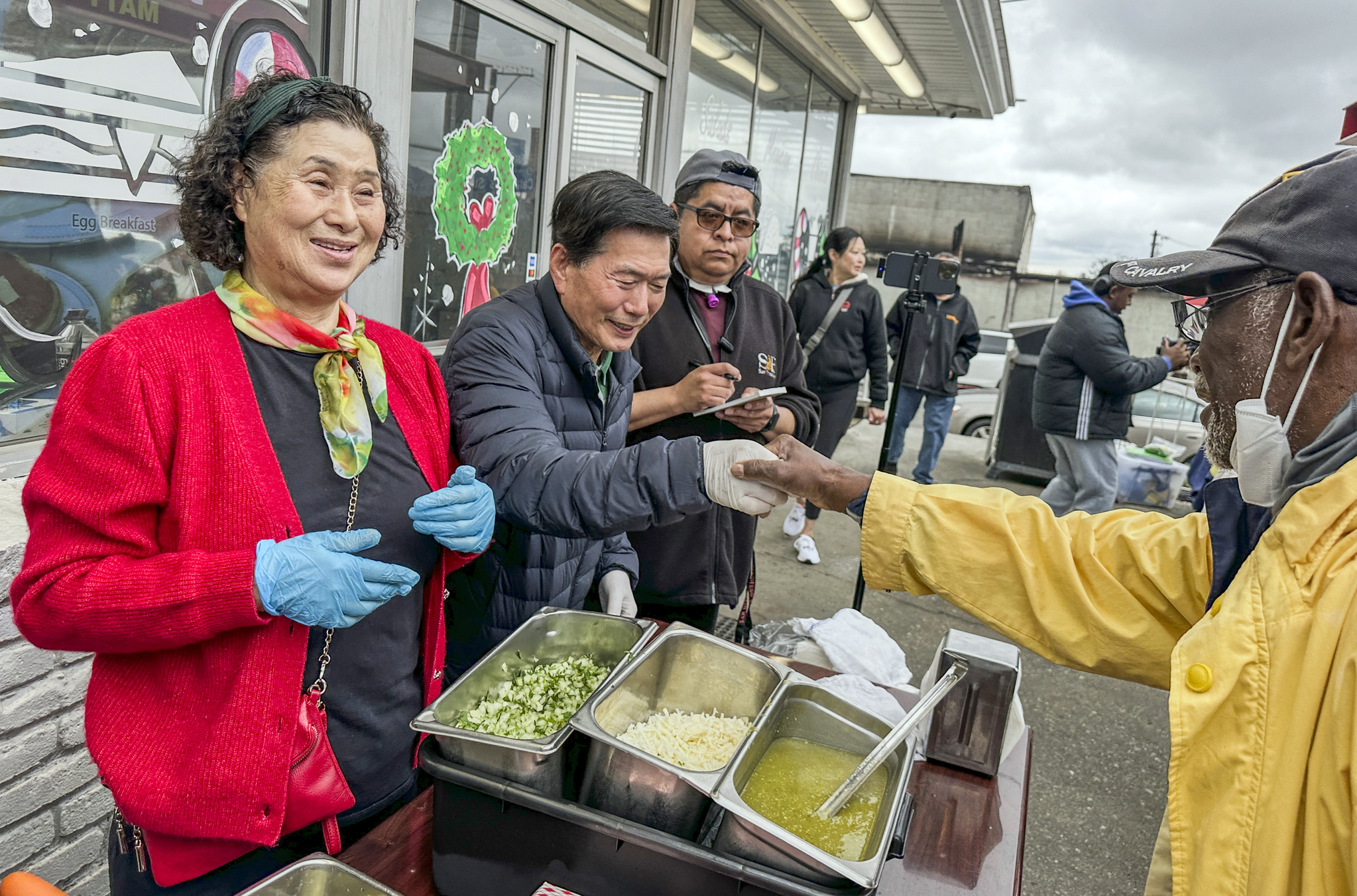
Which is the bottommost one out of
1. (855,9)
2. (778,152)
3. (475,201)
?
(475,201)

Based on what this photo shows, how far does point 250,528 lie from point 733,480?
3.00 ft

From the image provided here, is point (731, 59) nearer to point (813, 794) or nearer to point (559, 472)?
point (559, 472)

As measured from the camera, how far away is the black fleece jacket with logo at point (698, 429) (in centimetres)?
267

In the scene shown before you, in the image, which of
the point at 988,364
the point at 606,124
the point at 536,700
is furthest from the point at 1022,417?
the point at 536,700

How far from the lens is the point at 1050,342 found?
5.51 m

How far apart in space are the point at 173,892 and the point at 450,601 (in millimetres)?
769

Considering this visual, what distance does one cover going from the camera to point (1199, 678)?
1.15 metres

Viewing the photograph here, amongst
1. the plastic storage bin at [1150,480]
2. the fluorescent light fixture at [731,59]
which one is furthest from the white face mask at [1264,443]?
the plastic storage bin at [1150,480]

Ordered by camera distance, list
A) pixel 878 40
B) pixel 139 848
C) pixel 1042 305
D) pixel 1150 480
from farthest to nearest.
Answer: pixel 1042 305 → pixel 878 40 → pixel 1150 480 → pixel 139 848

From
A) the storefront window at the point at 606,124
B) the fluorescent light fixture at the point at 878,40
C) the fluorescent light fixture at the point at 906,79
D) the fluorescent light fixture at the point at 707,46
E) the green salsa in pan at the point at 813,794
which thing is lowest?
the green salsa in pan at the point at 813,794

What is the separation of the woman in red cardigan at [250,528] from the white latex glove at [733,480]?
A: 1.51ft

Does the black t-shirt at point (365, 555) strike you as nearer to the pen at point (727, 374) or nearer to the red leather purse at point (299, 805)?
the red leather purse at point (299, 805)

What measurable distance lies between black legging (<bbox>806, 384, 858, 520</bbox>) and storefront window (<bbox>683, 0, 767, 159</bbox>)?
224 centimetres

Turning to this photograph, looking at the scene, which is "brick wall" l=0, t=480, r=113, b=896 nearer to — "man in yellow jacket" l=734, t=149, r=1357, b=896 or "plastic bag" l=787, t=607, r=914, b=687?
"man in yellow jacket" l=734, t=149, r=1357, b=896
